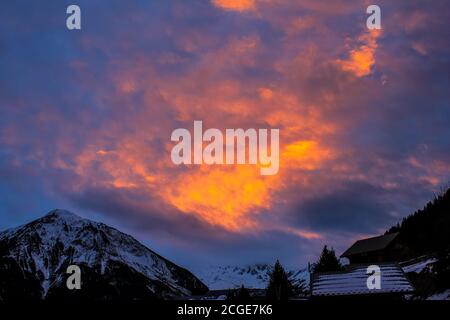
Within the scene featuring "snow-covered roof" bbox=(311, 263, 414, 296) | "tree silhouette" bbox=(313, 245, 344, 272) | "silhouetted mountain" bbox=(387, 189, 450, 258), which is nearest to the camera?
"snow-covered roof" bbox=(311, 263, 414, 296)

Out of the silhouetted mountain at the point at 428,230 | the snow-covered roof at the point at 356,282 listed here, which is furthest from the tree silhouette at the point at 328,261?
the silhouetted mountain at the point at 428,230

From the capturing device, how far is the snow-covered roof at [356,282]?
1464 inches

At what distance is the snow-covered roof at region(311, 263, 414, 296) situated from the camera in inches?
1464

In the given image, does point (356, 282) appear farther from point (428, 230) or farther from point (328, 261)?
point (428, 230)

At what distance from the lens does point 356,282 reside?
38.5 metres

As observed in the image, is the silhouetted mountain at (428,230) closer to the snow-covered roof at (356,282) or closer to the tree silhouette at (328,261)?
the tree silhouette at (328,261)

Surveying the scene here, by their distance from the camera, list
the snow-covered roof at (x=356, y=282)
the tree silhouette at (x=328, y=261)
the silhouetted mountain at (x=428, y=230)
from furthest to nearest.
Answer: the silhouetted mountain at (x=428, y=230), the tree silhouette at (x=328, y=261), the snow-covered roof at (x=356, y=282)

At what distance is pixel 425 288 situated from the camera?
58125mm

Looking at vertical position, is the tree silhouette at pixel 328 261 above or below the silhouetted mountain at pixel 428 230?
below

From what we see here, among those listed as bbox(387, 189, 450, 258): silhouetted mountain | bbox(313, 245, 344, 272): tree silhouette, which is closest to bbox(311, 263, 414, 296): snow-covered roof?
bbox(313, 245, 344, 272): tree silhouette

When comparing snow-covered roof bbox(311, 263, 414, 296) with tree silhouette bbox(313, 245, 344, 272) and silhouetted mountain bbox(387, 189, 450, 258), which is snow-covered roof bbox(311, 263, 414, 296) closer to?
tree silhouette bbox(313, 245, 344, 272)

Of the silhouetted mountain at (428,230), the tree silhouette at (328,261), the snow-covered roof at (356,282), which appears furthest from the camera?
the silhouetted mountain at (428,230)

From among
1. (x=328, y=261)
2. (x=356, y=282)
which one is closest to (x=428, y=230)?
(x=328, y=261)
